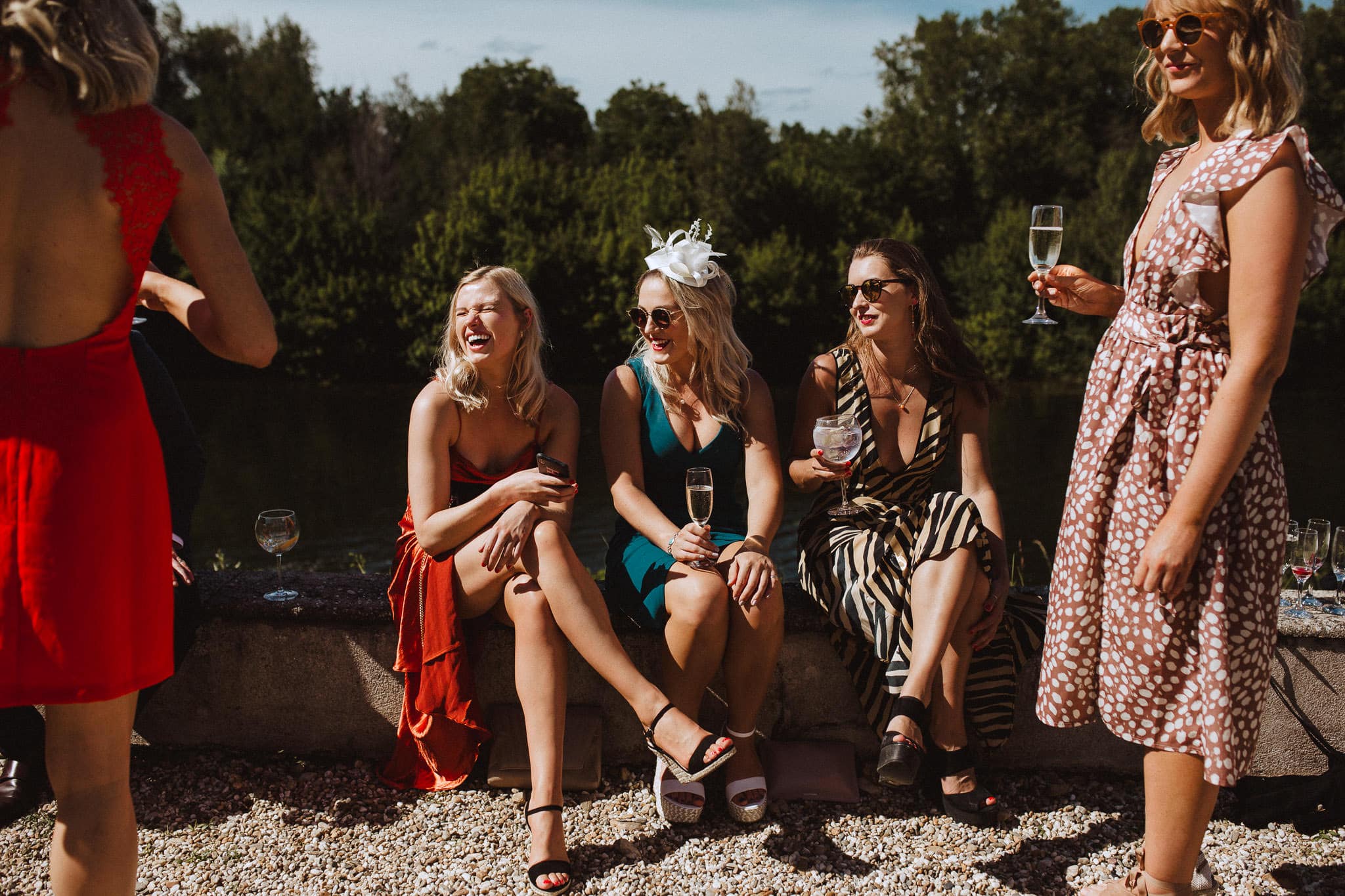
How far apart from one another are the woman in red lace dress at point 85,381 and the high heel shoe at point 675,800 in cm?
148

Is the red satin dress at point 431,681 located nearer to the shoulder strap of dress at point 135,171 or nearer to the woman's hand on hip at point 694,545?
the woman's hand on hip at point 694,545

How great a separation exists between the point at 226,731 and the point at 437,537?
1.05 m

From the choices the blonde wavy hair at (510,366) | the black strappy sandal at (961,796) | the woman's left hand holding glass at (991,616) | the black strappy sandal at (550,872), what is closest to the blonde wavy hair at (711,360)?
the blonde wavy hair at (510,366)

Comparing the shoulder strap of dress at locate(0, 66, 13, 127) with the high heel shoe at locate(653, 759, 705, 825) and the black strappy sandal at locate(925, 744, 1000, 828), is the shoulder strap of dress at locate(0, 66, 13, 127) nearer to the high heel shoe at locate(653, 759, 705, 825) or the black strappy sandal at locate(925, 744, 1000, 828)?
the high heel shoe at locate(653, 759, 705, 825)

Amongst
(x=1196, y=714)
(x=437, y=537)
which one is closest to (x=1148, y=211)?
(x=1196, y=714)

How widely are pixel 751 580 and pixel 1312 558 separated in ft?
5.66

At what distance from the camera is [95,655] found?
6.33 ft

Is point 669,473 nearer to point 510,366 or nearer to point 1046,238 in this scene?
point 510,366

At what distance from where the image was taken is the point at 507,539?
308 cm

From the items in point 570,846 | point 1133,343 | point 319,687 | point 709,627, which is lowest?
point 570,846

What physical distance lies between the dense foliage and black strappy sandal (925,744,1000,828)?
25.3 metres

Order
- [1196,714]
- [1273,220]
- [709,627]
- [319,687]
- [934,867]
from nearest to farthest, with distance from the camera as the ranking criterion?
1. [1273,220]
2. [1196,714]
3. [934,867]
4. [709,627]
5. [319,687]

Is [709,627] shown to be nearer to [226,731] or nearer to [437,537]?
[437,537]

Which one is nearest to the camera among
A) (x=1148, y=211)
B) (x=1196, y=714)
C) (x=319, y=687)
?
(x=1196, y=714)
